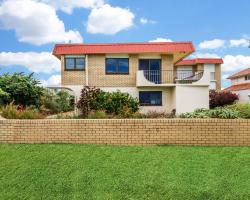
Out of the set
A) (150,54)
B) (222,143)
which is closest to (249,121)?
(222,143)

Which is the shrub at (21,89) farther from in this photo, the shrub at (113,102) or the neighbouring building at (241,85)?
the neighbouring building at (241,85)

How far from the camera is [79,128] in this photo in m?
11.5

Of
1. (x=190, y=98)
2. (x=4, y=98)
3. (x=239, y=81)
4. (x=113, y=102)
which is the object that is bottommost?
(x=113, y=102)

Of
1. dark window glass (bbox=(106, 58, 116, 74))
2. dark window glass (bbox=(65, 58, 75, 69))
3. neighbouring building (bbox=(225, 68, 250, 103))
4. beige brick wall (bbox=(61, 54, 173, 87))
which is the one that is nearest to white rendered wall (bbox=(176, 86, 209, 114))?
beige brick wall (bbox=(61, 54, 173, 87))

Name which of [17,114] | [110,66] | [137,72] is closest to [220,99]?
[137,72]

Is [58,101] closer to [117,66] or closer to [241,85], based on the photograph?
[117,66]

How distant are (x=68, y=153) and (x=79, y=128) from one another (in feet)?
4.81

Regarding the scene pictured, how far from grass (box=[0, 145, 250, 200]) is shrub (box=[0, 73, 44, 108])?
991 centimetres

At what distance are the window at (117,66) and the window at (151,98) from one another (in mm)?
2048

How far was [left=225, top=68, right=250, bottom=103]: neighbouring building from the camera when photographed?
4138cm

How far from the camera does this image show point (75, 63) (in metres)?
26.2

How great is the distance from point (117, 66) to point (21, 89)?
8148 mm

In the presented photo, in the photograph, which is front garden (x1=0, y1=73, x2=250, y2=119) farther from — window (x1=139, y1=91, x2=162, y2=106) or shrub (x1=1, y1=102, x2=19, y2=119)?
window (x1=139, y1=91, x2=162, y2=106)

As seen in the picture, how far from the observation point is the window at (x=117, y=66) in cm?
2630
